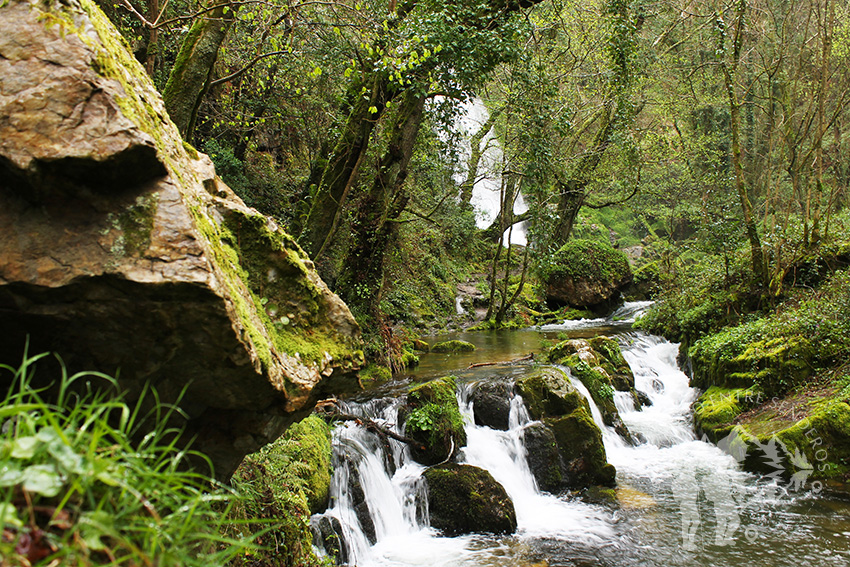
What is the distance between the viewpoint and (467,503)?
5.92m

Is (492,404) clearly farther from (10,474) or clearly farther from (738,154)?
(738,154)

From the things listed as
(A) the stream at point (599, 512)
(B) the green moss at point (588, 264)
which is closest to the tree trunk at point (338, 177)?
(A) the stream at point (599, 512)

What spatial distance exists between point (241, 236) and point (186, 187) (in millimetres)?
575

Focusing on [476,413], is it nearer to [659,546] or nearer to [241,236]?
[659,546]

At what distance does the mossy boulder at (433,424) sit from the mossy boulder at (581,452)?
152cm

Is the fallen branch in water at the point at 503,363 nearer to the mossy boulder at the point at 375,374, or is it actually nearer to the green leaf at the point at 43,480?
the mossy boulder at the point at 375,374

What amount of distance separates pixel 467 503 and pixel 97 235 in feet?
17.1

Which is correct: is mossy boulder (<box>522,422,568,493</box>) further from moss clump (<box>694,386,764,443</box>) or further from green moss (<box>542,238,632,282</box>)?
green moss (<box>542,238,632,282</box>)

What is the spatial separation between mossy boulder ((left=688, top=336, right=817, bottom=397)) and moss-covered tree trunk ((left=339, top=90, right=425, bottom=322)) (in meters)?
6.87

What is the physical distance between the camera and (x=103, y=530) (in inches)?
44.8

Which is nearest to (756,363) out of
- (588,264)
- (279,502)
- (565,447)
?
(565,447)

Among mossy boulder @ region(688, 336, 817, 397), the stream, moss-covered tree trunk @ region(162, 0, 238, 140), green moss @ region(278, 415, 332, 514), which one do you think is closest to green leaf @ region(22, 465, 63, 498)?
green moss @ region(278, 415, 332, 514)

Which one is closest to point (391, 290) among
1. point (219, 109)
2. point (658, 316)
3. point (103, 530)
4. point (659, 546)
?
point (219, 109)

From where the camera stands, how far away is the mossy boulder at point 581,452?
23.6ft
